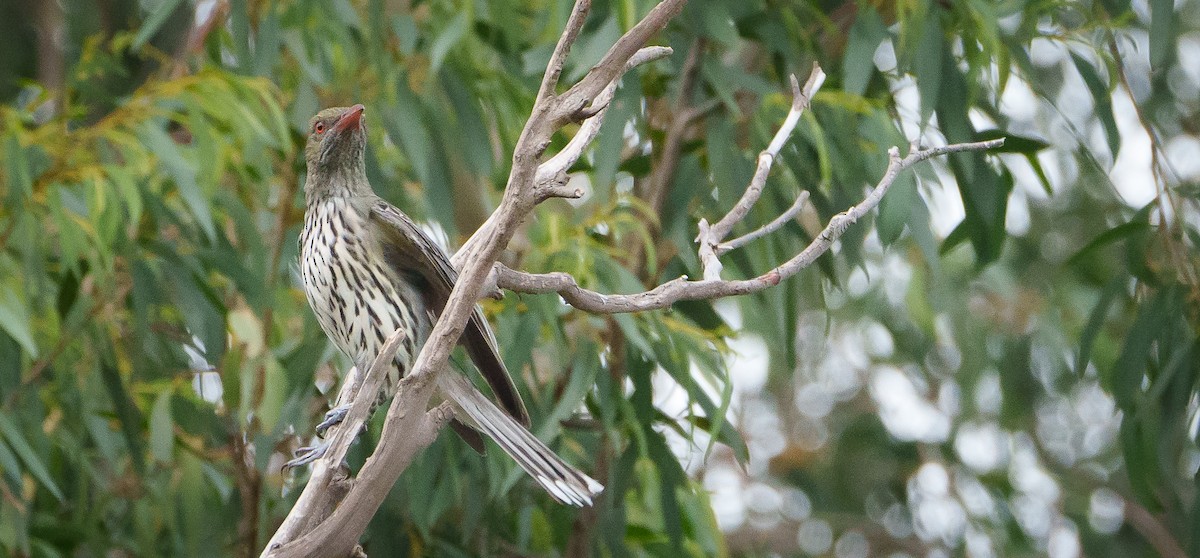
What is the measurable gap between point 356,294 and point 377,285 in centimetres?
5

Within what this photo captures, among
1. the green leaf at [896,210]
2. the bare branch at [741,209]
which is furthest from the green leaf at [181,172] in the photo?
the green leaf at [896,210]

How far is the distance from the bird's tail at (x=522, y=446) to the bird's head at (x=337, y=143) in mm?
704

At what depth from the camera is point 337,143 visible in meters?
3.50

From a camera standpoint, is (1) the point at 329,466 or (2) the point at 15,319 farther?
(2) the point at 15,319

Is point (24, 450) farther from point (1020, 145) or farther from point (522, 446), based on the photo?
point (1020, 145)

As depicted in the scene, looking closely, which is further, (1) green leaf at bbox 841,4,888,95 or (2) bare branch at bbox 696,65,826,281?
(1) green leaf at bbox 841,4,888,95

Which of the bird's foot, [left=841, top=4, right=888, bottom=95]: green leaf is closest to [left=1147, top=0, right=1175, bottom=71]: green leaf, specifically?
[left=841, top=4, right=888, bottom=95]: green leaf

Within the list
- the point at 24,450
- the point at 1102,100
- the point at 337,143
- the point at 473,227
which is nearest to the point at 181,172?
the point at 337,143

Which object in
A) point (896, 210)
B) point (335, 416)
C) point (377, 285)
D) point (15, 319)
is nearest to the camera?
point (335, 416)

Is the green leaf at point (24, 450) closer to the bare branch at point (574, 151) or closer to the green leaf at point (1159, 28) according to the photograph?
the bare branch at point (574, 151)

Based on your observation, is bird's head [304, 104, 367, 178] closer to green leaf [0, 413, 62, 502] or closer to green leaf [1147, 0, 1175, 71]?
green leaf [0, 413, 62, 502]

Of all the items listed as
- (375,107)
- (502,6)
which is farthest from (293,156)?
(502,6)

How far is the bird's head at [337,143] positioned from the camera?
3.46 m

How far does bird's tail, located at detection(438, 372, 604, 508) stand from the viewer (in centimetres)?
268
